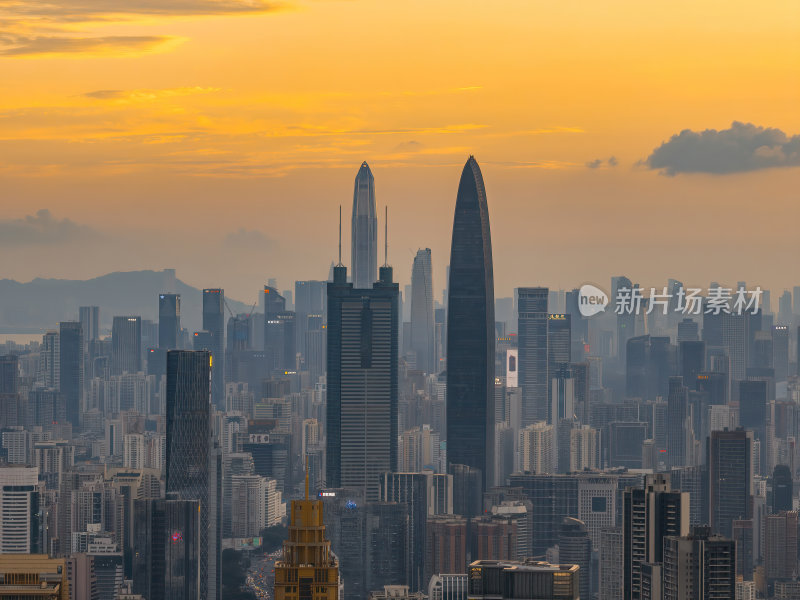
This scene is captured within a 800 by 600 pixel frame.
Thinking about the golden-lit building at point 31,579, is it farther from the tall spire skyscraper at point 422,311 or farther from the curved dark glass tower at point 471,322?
the tall spire skyscraper at point 422,311

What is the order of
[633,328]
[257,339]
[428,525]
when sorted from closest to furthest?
1. [428,525]
2. [633,328]
3. [257,339]

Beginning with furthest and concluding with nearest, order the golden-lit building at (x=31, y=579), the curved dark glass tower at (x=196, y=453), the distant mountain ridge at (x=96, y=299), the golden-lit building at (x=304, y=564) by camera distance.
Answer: the distant mountain ridge at (x=96, y=299), the curved dark glass tower at (x=196, y=453), the golden-lit building at (x=304, y=564), the golden-lit building at (x=31, y=579)

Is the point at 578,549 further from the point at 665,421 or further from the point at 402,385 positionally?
the point at 402,385

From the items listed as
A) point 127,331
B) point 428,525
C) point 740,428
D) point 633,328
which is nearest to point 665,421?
Result: point 740,428

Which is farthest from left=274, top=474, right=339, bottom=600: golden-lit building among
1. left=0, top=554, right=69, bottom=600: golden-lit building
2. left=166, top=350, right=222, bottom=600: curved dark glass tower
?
left=166, top=350, right=222, bottom=600: curved dark glass tower

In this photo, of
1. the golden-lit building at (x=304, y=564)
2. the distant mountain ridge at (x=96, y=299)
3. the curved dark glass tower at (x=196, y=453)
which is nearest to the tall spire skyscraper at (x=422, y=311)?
the distant mountain ridge at (x=96, y=299)

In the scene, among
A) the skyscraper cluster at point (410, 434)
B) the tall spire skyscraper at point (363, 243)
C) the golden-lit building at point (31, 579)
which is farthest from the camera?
the tall spire skyscraper at point (363, 243)

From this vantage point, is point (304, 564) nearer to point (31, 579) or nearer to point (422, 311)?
point (31, 579)
